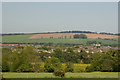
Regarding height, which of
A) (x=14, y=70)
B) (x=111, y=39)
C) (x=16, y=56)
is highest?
(x=111, y=39)

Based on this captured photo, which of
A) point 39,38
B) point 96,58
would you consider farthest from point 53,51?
point 96,58

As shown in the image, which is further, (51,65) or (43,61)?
(43,61)

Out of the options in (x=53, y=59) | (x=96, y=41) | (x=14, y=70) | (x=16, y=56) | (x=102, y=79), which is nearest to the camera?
(x=102, y=79)

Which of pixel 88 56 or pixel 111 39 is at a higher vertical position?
pixel 111 39

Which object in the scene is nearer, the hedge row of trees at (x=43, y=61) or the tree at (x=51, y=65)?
the hedge row of trees at (x=43, y=61)

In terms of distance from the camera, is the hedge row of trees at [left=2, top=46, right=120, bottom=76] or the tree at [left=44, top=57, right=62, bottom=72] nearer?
the hedge row of trees at [left=2, top=46, right=120, bottom=76]

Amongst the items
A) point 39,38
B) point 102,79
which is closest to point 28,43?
point 39,38

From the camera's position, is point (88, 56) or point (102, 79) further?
point (88, 56)

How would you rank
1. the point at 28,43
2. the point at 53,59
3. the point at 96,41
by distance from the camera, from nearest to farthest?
the point at 53,59
the point at 28,43
the point at 96,41

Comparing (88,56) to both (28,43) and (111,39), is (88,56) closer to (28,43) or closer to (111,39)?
(111,39)
